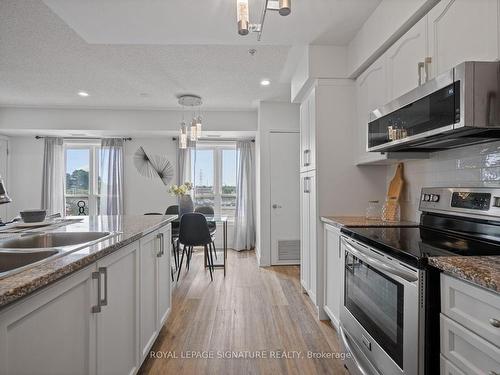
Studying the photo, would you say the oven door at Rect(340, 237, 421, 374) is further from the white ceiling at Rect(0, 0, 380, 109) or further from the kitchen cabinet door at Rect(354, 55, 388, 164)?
the white ceiling at Rect(0, 0, 380, 109)

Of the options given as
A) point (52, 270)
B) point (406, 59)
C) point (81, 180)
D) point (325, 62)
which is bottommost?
point (52, 270)

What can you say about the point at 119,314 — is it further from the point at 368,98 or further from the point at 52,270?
the point at 368,98

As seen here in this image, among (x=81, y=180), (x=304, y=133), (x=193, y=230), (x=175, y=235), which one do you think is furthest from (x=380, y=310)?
(x=81, y=180)

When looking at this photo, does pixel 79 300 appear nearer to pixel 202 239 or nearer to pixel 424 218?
pixel 424 218

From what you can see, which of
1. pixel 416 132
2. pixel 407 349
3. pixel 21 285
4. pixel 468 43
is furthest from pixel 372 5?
pixel 21 285

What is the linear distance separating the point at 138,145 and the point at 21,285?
16.3ft

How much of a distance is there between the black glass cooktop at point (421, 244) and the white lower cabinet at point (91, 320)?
4.13 ft

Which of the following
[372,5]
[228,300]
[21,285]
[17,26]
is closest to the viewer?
[21,285]

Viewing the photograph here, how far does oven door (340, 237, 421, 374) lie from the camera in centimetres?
106

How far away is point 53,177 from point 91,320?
5.09 m

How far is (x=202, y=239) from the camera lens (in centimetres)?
342

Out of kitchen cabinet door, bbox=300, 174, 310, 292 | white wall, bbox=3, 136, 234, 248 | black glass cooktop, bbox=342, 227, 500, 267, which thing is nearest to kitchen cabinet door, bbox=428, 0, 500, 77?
black glass cooktop, bbox=342, 227, 500, 267

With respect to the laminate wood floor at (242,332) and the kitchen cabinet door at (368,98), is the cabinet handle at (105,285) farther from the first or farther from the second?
the kitchen cabinet door at (368,98)

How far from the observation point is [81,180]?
5387 mm
